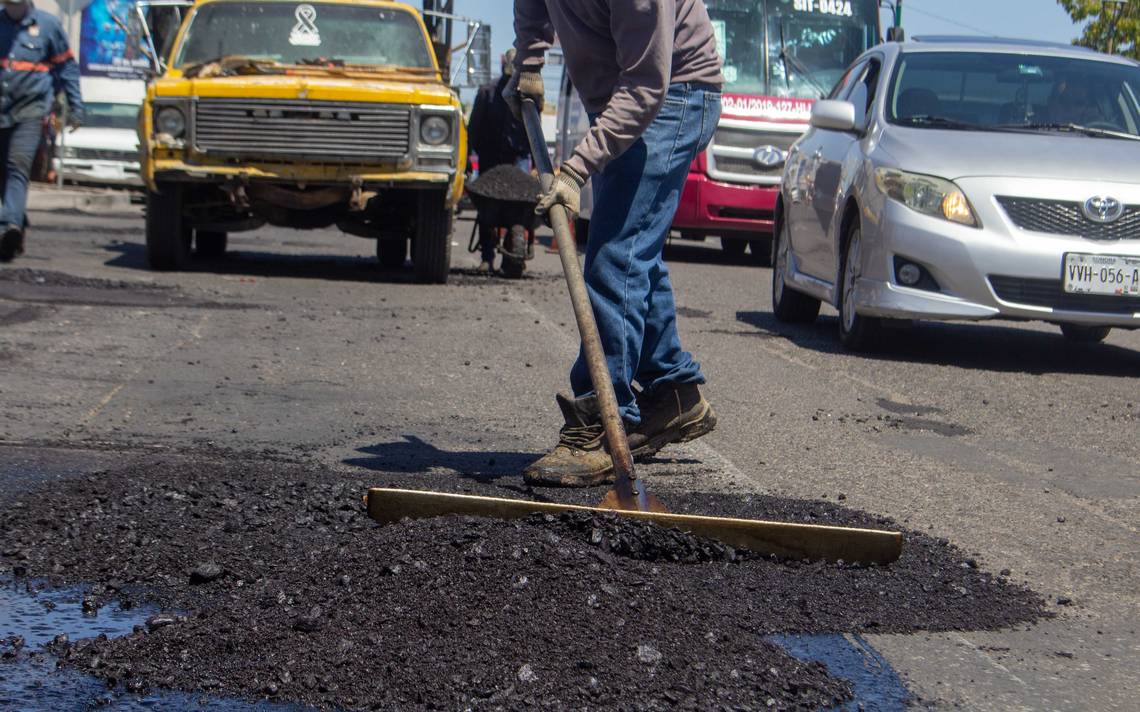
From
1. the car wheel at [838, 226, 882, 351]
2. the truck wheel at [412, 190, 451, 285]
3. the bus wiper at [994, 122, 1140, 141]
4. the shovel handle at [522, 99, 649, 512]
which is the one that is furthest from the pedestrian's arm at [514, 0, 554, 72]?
the truck wheel at [412, 190, 451, 285]

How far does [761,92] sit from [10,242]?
8544mm

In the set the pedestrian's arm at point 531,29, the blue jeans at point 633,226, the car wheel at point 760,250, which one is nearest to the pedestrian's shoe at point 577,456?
the blue jeans at point 633,226

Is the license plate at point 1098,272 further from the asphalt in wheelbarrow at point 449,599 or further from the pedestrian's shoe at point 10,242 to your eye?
the pedestrian's shoe at point 10,242

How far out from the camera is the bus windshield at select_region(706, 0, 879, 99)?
695 inches

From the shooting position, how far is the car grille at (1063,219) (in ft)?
27.7

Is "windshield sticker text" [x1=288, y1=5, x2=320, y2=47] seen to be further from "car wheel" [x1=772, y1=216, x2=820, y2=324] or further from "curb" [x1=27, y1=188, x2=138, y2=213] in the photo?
"curb" [x1=27, y1=188, x2=138, y2=213]

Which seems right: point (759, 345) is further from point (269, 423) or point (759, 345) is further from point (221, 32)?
point (221, 32)

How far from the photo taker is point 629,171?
201 inches

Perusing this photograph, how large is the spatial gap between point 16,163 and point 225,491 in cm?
893

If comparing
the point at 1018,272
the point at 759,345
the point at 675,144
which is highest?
the point at 675,144

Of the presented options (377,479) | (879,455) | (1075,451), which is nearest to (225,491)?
(377,479)

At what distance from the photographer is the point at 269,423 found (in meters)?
5.99

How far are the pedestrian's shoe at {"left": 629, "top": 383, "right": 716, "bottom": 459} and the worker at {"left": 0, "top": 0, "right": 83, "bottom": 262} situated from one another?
8.28 meters

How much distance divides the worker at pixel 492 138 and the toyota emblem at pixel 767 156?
11.7 ft
